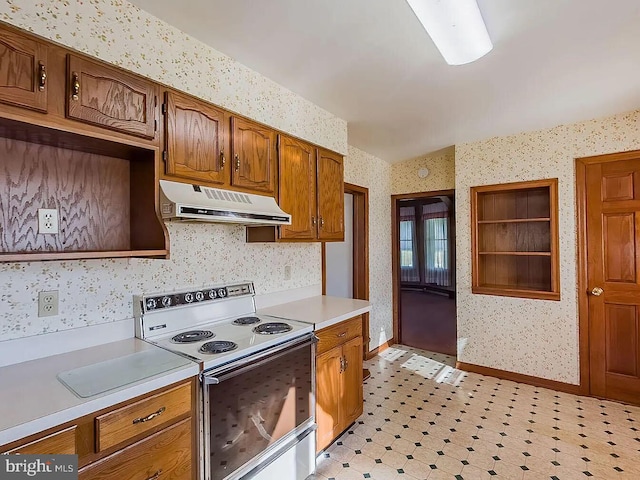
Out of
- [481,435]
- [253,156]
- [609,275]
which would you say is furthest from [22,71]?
[609,275]

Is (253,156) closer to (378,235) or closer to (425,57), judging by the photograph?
(425,57)

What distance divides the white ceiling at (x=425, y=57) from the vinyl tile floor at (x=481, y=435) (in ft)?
8.47

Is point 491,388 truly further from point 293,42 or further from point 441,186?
point 293,42

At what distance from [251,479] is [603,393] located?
3257 millimetres

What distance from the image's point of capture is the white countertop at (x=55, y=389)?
39.4 inches

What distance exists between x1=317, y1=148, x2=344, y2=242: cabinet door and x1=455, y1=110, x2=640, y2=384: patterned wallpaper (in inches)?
63.4

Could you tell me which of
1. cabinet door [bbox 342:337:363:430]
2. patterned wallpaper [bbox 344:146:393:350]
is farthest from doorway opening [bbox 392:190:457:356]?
cabinet door [bbox 342:337:363:430]

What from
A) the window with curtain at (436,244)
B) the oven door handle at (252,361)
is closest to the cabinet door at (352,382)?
the oven door handle at (252,361)

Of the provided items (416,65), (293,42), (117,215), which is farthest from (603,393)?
(117,215)

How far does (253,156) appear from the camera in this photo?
221 cm

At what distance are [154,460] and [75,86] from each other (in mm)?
1568

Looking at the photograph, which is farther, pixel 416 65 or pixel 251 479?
pixel 416 65

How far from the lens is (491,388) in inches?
128

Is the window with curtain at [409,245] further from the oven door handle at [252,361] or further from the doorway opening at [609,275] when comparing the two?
the oven door handle at [252,361]
